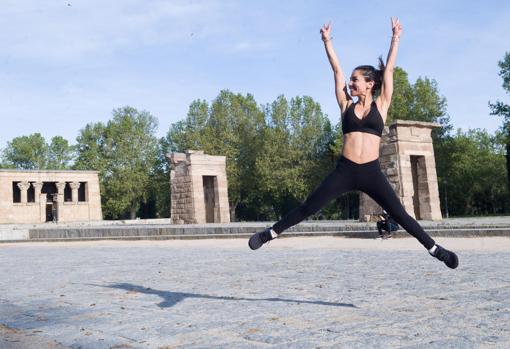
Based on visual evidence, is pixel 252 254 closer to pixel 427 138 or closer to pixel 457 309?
pixel 457 309

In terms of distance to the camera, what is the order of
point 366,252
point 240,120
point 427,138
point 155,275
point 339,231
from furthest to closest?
point 240,120
point 427,138
point 339,231
point 366,252
point 155,275

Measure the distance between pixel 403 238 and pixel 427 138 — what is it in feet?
27.5

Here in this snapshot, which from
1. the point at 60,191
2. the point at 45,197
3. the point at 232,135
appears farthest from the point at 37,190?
the point at 232,135

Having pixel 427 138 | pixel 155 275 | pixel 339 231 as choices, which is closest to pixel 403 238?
pixel 339 231

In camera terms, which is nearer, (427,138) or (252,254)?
(252,254)

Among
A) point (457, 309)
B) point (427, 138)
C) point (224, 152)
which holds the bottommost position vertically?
point (457, 309)

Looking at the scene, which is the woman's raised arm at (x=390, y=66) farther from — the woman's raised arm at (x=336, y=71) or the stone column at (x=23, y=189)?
the stone column at (x=23, y=189)

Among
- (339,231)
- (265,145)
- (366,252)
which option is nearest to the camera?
(366,252)

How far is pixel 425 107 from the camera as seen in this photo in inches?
2061

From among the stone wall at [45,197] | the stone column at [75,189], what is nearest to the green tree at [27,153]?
the stone wall at [45,197]

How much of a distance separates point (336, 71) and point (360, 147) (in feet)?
2.85

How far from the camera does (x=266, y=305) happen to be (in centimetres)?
592

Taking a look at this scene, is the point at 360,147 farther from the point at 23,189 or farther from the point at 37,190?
the point at 37,190

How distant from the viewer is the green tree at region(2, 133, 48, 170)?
3526 inches
